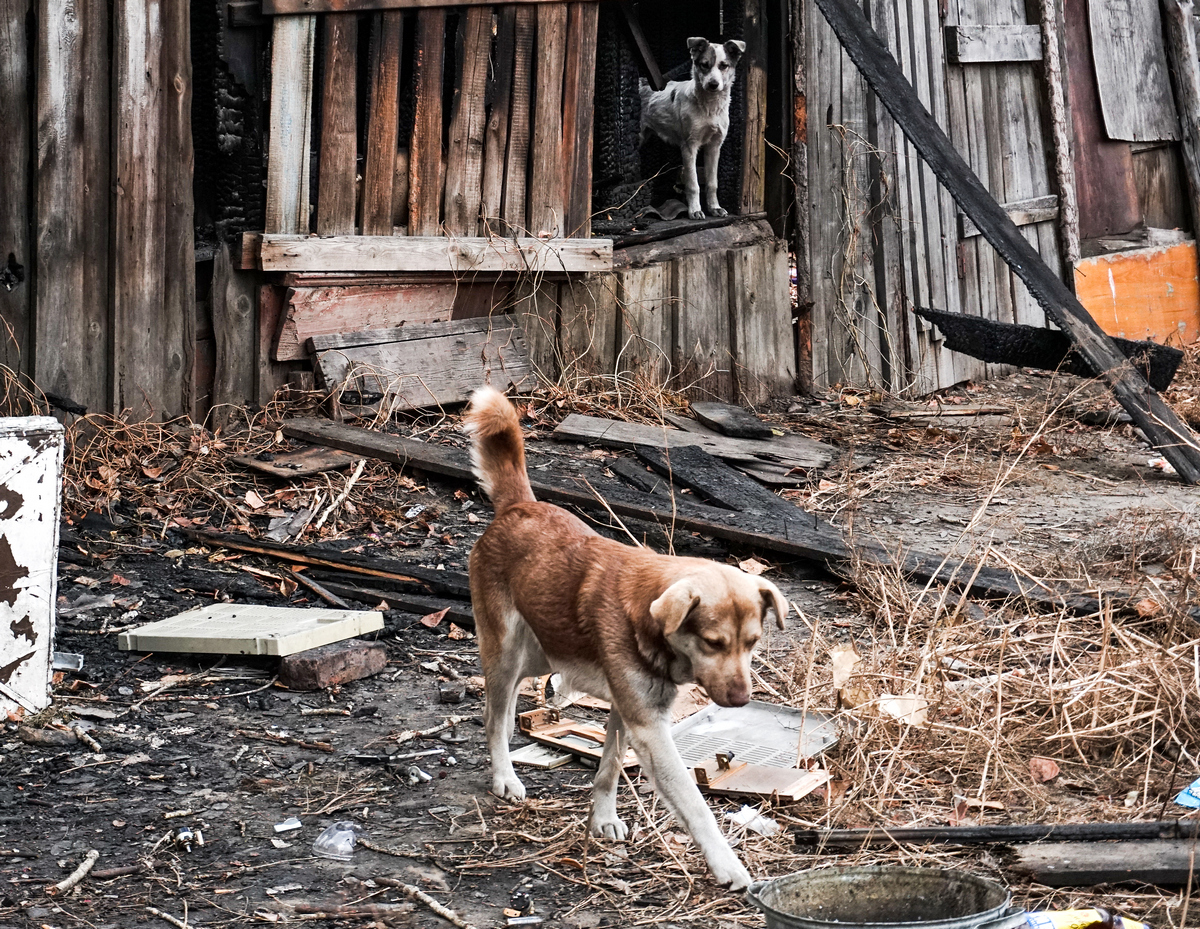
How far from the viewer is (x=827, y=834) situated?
3.49m

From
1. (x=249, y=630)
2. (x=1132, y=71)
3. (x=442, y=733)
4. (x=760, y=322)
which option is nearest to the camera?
(x=442, y=733)

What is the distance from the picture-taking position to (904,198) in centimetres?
934

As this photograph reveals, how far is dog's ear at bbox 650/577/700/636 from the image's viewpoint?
3.09m

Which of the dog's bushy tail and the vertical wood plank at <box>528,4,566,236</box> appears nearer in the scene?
the dog's bushy tail

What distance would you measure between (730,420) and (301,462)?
8.88ft

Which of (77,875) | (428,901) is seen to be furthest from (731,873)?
(77,875)

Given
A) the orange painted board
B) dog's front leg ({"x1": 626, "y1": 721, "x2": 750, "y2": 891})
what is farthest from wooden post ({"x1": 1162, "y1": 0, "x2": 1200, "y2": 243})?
dog's front leg ({"x1": 626, "y1": 721, "x2": 750, "y2": 891})

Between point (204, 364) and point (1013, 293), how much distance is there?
A: 641cm

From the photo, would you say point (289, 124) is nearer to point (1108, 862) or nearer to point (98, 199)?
point (98, 199)

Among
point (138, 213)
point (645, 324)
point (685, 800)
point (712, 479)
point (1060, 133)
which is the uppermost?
point (1060, 133)

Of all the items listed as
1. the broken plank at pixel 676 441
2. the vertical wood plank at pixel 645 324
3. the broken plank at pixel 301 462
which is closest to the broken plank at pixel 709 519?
the broken plank at pixel 301 462

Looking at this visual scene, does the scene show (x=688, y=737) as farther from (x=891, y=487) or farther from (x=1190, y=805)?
(x=891, y=487)

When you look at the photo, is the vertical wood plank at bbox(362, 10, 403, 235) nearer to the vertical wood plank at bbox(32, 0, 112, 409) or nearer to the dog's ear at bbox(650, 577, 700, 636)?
the vertical wood plank at bbox(32, 0, 112, 409)

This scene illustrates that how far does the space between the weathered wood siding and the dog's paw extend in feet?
19.0
